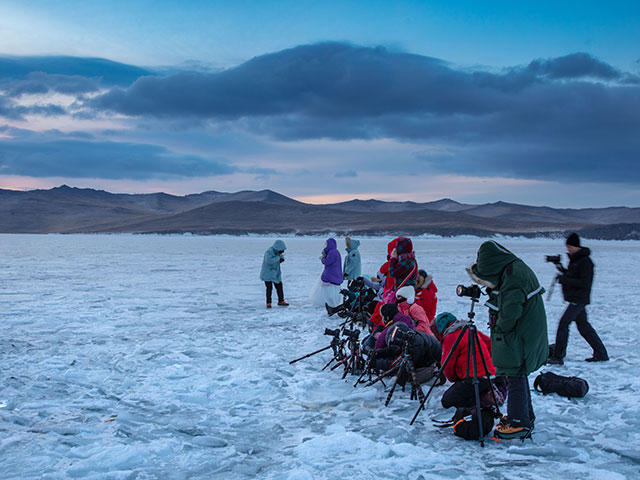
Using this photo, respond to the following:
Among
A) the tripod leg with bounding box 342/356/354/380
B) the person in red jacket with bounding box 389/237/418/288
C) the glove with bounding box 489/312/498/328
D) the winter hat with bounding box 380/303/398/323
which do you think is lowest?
the tripod leg with bounding box 342/356/354/380

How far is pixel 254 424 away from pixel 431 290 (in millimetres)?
3091

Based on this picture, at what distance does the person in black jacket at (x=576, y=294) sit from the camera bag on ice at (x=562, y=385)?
3.31 feet

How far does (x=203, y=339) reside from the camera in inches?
282

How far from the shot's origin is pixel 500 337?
3.62m

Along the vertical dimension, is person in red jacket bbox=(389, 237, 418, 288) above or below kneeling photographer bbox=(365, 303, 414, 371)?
above

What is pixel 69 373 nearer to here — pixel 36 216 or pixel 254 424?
pixel 254 424

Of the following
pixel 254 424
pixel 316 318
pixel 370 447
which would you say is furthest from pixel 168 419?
pixel 316 318

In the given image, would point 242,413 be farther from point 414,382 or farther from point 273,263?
point 273,263

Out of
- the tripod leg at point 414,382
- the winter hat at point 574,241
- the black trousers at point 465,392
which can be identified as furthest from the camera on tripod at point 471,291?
the winter hat at point 574,241

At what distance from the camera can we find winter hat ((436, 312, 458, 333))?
5.34 m

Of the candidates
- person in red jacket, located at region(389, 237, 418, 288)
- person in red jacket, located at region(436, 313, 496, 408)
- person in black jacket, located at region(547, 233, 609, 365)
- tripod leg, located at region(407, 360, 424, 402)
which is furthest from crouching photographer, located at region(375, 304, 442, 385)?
person in black jacket, located at region(547, 233, 609, 365)

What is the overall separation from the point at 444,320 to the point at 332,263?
4.31 meters

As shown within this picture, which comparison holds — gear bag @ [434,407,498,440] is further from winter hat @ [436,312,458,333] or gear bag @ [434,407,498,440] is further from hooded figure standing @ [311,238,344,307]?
hooded figure standing @ [311,238,344,307]

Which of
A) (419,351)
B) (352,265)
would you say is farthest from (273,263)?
(419,351)
